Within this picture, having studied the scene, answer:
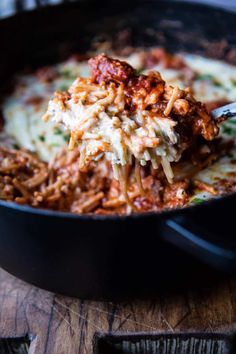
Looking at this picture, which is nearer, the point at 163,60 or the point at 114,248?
the point at 114,248

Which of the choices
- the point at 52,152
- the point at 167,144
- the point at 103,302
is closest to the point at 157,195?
the point at 167,144

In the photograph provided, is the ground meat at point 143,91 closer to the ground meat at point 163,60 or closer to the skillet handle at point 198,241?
the skillet handle at point 198,241

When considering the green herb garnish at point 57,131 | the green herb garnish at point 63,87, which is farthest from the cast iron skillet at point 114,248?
the green herb garnish at point 63,87

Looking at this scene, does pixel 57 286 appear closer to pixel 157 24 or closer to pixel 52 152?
pixel 52 152

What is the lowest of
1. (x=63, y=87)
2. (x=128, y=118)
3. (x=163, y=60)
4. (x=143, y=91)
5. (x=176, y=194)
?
(x=176, y=194)

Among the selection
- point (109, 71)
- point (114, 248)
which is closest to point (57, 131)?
point (109, 71)

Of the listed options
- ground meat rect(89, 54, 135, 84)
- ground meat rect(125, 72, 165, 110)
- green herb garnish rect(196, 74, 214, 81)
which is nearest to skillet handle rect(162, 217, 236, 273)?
ground meat rect(125, 72, 165, 110)

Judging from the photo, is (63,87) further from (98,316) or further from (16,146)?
(98,316)
